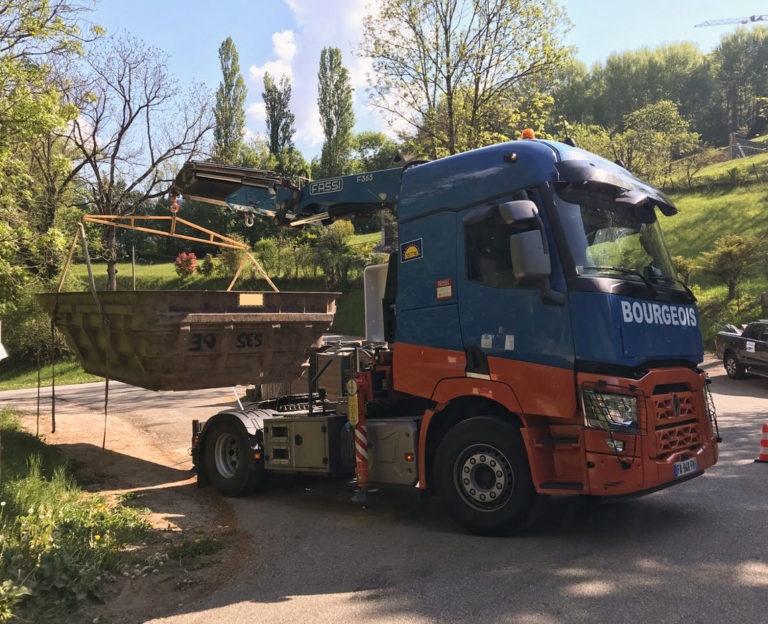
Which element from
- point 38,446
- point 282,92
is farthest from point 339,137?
point 38,446

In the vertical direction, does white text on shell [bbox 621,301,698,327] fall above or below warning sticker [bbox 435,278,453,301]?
below

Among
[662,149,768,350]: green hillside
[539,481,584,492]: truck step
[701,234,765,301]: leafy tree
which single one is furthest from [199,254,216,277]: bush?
[539,481,584,492]: truck step

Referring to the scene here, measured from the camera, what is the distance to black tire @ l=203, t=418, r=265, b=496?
7508 mm

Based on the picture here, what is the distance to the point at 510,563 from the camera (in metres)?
4.78

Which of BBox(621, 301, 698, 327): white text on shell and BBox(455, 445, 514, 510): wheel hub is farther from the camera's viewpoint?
BBox(455, 445, 514, 510): wheel hub

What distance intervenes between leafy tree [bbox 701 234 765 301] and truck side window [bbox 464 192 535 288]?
2142 cm

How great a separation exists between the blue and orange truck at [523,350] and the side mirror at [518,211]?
1 centimetres

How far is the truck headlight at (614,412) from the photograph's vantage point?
4.79 m

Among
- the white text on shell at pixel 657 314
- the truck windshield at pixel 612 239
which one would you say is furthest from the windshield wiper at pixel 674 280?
the white text on shell at pixel 657 314

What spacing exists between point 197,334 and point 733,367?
1498 cm

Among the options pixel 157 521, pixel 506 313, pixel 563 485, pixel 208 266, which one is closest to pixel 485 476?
pixel 563 485

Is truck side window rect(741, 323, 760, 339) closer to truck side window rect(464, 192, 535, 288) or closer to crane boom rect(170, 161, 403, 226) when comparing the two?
crane boom rect(170, 161, 403, 226)

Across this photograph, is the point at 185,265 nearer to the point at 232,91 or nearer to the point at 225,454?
the point at 232,91

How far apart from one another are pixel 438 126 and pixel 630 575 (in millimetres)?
18477
